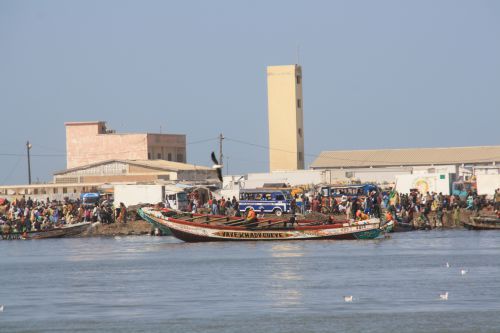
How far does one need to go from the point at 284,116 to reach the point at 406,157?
40.4 ft

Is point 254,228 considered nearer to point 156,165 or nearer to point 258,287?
point 258,287

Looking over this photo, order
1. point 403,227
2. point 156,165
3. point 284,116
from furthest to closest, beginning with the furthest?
point 284,116
point 156,165
point 403,227

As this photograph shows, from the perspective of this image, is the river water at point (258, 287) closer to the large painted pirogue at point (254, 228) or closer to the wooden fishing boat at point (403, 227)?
the large painted pirogue at point (254, 228)

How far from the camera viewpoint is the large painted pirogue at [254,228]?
59344 mm

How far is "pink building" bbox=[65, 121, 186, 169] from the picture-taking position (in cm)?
11425

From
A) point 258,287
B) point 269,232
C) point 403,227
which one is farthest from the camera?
point 403,227

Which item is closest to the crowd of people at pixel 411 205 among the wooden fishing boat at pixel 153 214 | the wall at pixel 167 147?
the wooden fishing boat at pixel 153 214

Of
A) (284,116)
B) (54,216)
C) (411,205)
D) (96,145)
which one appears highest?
(284,116)

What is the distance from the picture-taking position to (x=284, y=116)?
113 meters

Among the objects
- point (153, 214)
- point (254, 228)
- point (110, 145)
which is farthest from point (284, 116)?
point (254, 228)

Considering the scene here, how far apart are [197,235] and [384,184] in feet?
85.3

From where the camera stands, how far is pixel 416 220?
68.5m


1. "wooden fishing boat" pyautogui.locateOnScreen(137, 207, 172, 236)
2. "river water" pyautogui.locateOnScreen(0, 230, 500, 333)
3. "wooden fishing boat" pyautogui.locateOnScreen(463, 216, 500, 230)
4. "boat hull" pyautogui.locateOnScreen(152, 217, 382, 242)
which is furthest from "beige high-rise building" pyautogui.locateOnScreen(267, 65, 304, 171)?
"river water" pyautogui.locateOnScreen(0, 230, 500, 333)

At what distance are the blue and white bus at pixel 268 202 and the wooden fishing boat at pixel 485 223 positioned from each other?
404 inches
